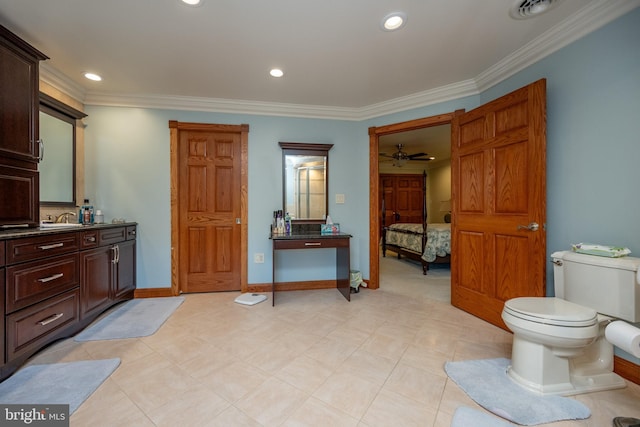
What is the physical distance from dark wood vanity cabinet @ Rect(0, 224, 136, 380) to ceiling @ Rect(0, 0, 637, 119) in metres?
1.57

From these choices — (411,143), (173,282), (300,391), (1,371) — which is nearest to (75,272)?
(1,371)

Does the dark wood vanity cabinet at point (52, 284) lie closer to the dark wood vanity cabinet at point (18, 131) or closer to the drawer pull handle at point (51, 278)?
the drawer pull handle at point (51, 278)

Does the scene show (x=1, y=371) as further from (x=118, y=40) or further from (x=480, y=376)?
(x=480, y=376)

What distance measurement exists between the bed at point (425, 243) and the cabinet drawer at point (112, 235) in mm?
4350

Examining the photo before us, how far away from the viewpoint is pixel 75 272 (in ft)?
6.98

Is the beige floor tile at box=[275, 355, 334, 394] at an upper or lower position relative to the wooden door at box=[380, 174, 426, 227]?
lower

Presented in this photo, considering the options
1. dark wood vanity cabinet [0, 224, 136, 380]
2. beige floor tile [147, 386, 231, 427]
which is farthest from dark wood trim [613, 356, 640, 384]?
dark wood vanity cabinet [0, 224, 136, 380]

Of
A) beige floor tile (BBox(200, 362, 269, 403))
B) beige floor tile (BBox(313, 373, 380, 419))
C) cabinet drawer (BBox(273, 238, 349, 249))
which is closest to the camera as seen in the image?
beige floor tile (BBox(313, 373, 380, 419))

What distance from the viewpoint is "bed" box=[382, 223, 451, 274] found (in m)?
4.40

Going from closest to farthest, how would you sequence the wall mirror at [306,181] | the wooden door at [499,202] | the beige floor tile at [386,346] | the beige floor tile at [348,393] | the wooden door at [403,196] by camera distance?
the beige floor tile at [348,393] → the beige floor tile at [386,346] → the wooden door at [499,202] → the wall mirror at [306,181] → the wooden door at [403,196]

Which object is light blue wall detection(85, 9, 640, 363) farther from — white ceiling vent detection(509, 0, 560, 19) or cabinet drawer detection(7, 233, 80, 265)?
cabinet drawer detection(7, 233, 80, 265)

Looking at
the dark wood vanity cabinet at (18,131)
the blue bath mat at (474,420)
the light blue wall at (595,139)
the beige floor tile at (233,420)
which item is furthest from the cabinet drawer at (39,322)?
the light blue wall at (595,139)

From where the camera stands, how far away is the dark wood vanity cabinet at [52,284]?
1588mm

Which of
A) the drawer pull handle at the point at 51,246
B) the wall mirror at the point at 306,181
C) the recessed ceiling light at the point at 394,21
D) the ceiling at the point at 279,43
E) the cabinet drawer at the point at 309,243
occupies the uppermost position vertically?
the ceiling at the point at 279,43
